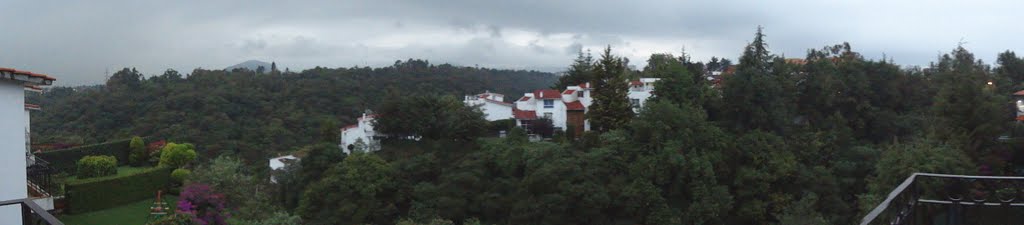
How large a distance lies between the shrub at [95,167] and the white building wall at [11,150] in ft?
25.6

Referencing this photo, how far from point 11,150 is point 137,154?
1488cm

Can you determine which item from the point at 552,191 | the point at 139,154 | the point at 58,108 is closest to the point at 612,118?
the point at 552,191

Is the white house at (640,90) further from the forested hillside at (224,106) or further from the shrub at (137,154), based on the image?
the shrub at (137,154)

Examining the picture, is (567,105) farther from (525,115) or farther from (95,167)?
(95,167)

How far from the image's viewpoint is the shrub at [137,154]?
20.0 meters

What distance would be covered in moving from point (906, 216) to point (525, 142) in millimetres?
21846

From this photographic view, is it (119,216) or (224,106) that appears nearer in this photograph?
(119,216)

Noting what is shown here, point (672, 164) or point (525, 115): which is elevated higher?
point (525, 115)

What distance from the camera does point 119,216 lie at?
13500 millimetres

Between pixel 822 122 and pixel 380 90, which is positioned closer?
pixel 822 122

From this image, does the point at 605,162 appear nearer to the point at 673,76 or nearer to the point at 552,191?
the point at 552,191

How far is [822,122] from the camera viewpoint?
95.1ft

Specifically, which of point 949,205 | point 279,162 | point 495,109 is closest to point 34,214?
point 949,205

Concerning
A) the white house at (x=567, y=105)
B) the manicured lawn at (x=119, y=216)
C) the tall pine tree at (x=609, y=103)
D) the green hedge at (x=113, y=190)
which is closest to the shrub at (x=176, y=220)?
the manicured lawn at (x=119, y=216)
